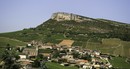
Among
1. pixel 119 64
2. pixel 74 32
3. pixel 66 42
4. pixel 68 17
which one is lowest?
pixel 119 64

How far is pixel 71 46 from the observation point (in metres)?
102

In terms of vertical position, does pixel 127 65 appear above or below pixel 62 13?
below

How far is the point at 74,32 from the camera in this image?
128625 millimetres

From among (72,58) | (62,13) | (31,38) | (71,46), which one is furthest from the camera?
(62,13)

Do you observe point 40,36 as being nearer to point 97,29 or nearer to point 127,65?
point 97,29

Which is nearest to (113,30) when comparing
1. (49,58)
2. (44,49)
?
(44,49)

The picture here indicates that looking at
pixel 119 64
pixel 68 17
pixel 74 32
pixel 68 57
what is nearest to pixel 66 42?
pixel 74 32

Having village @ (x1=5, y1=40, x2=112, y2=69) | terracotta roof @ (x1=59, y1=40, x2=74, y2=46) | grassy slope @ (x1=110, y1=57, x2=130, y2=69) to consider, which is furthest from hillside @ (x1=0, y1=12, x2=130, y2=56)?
grassy slope @ (x1=110, y1=57, x2=130, y2=69)

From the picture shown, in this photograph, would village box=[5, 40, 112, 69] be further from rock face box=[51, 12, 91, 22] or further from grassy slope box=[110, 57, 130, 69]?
rock face box=[51, 12, 91, 22]

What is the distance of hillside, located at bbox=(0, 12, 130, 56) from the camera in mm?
110894

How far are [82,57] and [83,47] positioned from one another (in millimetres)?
19864

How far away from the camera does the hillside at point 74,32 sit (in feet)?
364

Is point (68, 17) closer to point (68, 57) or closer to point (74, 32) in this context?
point (74, 32)

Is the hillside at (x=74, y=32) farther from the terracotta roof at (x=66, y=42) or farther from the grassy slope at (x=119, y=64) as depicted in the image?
the grassy slope at (x=119, y=64)
